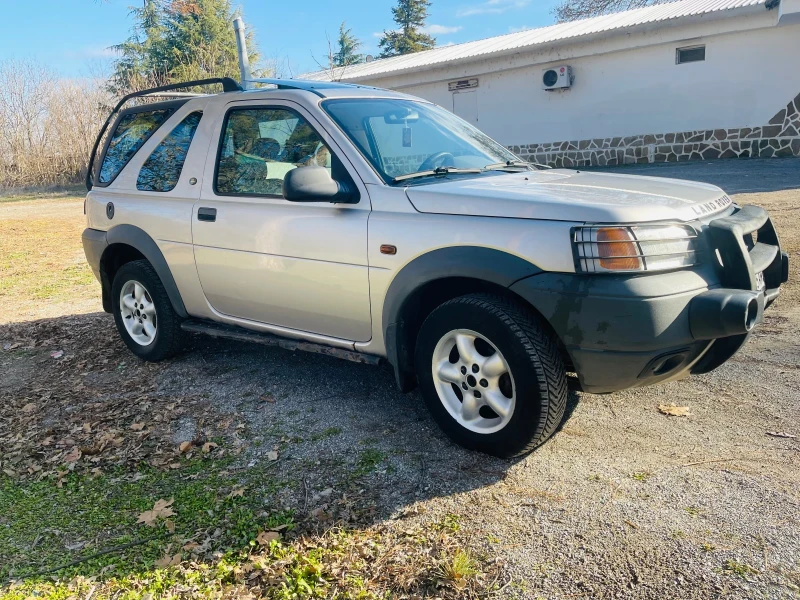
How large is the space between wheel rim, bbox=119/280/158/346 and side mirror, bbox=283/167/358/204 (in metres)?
2.16

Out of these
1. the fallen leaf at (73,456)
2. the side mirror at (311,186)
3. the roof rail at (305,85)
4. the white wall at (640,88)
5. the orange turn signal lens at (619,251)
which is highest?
the white wall at (640,88)

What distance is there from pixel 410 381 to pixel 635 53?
50.1ft

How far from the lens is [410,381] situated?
3.95 metres

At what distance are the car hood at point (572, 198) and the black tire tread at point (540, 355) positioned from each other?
454 millimetres

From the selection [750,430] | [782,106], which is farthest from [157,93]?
[782,106]

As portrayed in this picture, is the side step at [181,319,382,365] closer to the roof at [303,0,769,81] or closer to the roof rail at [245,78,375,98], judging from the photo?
the roof rail at [245,78,375,98]

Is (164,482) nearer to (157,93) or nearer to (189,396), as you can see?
(189,396)

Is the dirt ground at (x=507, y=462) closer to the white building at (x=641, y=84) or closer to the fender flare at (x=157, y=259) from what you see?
the fender flare at (x=157, y=259)

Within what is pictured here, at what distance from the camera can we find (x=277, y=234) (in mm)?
4270

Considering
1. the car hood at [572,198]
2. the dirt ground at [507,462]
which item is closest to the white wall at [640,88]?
the dirt ground at [507,462]

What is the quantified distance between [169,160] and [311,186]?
191cm

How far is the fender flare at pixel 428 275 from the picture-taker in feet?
10.8

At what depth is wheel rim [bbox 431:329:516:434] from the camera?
3463 millimetres

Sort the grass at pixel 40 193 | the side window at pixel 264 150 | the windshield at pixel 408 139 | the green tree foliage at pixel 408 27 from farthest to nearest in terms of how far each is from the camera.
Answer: the green tree foliage at pixel 408 27
the grass at pixel 40 193
the side window at pixel 264 150
the windshield at pixel 408 139
